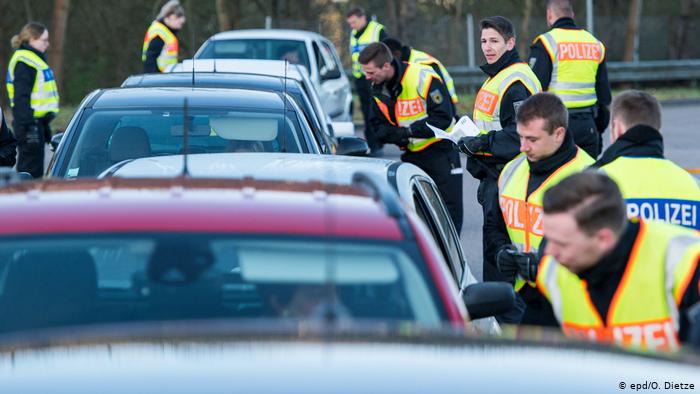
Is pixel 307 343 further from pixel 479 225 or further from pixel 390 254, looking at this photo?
pixel 479 225

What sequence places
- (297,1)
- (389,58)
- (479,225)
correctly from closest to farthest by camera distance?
(389,58) → (479,225) → (297,1)

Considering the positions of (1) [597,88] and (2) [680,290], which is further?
(1) [597,88]

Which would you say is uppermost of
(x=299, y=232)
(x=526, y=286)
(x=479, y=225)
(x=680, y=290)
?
(x=299, y=232)

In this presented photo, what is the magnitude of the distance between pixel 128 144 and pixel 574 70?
3998 mm

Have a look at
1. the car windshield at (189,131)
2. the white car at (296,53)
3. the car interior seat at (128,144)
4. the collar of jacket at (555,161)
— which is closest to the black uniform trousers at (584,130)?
the car windshield at (189,131)

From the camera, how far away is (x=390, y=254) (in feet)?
11.6

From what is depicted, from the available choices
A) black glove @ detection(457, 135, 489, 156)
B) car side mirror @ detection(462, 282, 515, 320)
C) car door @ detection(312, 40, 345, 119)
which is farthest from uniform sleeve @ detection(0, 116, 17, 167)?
car door @ detection(312, 40, 345, 119)

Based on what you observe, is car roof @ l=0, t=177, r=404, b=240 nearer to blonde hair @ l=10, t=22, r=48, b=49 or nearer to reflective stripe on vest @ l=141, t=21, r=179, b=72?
blonde hair @ l=10, t=22, r=48, b=49

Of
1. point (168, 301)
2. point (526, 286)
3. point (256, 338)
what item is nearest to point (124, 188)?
point (168, 301)

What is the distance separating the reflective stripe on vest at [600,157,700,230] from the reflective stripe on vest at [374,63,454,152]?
4.67 meters

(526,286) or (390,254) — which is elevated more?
(390,254)

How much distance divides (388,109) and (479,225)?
8.03 feet

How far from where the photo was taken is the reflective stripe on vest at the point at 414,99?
989cm

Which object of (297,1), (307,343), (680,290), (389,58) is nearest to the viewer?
(307,343)
